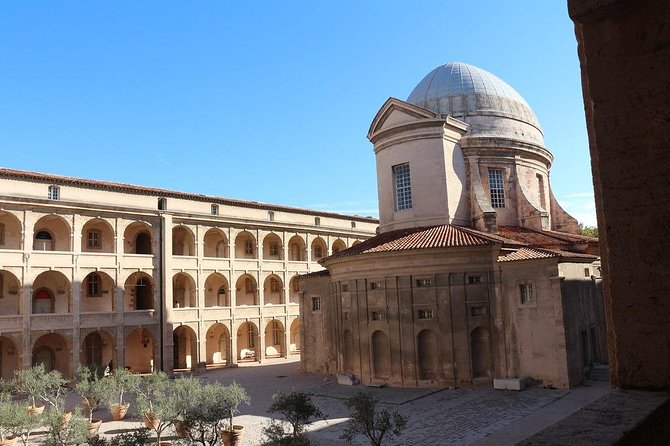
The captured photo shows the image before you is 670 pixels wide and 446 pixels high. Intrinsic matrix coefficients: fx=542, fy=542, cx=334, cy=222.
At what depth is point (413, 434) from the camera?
17.3m

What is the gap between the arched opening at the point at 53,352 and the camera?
33.5 m

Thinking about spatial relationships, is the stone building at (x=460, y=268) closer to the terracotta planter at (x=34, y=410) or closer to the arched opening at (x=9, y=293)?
the terracotta planter at (x=34, y=410)

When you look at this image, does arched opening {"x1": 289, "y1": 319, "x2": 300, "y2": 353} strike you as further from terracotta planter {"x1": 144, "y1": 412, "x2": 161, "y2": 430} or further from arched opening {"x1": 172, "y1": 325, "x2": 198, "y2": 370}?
terracotta planter {"x1": 144, "y1": 412, "x2": 161, "y2": 430}

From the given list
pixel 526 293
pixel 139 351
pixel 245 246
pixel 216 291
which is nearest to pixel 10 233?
pixel 139 351

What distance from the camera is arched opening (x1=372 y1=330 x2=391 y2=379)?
86.2ft

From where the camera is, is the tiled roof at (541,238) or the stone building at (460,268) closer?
the stone building at (460,268)

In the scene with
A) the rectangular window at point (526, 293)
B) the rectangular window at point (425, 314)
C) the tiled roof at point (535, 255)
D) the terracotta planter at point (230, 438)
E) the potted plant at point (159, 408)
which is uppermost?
the tiled roof at point (535, 255)

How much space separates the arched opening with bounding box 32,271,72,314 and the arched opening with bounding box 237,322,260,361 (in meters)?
14.1

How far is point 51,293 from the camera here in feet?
112

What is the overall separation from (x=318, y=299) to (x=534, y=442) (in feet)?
101

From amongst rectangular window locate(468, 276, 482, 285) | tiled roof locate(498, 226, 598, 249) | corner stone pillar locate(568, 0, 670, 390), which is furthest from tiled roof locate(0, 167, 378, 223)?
corner stone pillar locate(568, 0, 670, 390)

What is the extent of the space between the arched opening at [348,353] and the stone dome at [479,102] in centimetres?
1465

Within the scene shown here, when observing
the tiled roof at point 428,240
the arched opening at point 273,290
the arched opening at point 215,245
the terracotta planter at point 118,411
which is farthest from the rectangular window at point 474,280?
the arched opening at point 273,290

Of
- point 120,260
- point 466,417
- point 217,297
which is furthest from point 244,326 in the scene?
point 466,417
